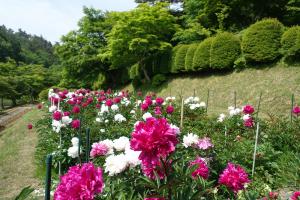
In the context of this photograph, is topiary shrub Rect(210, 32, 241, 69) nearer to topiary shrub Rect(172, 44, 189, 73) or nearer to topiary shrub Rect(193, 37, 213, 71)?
topiary shrub Rect(193, 37, 213, 71)

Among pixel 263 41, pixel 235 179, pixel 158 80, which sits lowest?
pixel 235 179

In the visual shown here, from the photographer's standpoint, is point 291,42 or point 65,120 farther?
point 291,42

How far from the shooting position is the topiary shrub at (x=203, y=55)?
1502 cm

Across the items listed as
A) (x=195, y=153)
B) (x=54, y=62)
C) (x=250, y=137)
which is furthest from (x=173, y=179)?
(x=54, y=62)

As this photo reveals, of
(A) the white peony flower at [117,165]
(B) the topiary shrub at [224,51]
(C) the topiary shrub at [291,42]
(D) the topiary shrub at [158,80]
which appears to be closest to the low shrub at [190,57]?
(B) the topiary shrub at [224,51]

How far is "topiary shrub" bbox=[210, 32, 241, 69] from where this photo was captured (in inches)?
548

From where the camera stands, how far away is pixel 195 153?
338 centimetres

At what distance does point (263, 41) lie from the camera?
12609mm

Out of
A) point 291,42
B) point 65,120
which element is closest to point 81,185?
point 65,120

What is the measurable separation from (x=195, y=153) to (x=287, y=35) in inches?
385

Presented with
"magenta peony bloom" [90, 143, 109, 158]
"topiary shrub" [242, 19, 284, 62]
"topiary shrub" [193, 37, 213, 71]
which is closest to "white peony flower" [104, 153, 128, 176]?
"magenta peony bloom" [90, 143, 109, 158]

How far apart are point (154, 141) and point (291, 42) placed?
11430 mm

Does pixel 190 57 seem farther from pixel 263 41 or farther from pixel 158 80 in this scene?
pixel 263 41

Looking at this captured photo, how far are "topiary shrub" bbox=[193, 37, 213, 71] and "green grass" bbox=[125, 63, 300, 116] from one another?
0.59 meters
